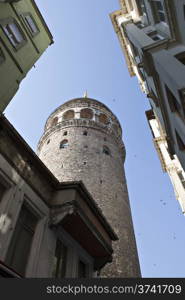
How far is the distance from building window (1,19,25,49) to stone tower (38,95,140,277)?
398 inches

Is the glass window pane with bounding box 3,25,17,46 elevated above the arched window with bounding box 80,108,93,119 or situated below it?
above

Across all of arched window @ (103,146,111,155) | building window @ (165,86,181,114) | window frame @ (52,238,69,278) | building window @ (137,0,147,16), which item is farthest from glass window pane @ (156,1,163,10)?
arched window @ (103,146,111,155)

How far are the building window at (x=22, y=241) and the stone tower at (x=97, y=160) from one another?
8414 mm

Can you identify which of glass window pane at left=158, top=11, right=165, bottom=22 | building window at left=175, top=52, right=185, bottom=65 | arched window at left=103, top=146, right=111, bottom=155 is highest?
glass window pane at left=158, top=11, right=165, bottom=22

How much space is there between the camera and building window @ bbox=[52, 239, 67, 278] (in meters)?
6.38

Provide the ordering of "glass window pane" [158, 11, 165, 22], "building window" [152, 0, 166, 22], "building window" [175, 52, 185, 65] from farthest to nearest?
"glass window pane" [158, 11, 165, 22]
"building window" [152, 0, 166, 22]
"building window" [175, 52, 185, 65]

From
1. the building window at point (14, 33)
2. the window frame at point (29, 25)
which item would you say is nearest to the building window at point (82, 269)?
the building window at point (14, 33)

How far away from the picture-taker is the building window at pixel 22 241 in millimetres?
5230

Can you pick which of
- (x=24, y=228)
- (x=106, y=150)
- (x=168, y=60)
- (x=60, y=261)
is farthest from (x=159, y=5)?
(x=106, y=150)

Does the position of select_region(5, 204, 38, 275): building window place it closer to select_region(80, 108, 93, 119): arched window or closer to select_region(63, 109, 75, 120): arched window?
select_region(80, 108, 93, 119): arched window

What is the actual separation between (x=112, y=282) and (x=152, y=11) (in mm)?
13900

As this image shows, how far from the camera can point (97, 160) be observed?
20.9 meters

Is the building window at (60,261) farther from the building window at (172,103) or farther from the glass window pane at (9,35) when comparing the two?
the glass window pane at (9,35)

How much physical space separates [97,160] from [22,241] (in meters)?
15.4
